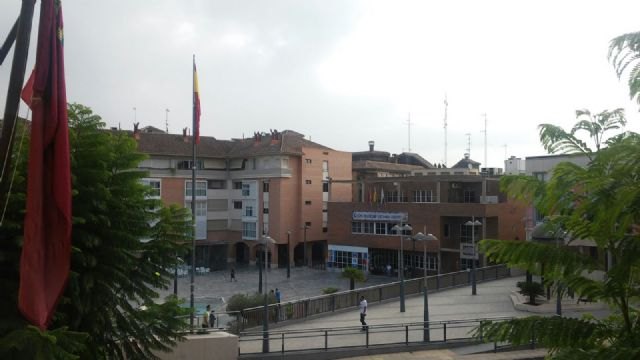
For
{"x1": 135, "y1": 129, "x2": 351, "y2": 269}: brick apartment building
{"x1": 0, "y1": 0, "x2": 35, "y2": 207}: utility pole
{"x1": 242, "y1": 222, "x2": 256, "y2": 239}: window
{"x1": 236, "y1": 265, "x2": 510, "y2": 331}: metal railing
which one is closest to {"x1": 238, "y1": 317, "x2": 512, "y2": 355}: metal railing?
{"x1": 236, "y1": 265, "x2": 510, "y2": 331}: metal railing

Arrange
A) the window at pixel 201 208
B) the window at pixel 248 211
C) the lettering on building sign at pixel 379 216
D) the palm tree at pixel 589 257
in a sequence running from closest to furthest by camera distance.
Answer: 1. the palm tree at pixel 589 257
2. the lettering on building sign at pixel 379 216
3. the window at pixel 201 208
4. the window at pixel 248 211

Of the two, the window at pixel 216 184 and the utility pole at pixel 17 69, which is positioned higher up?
the window at pixel 216 184

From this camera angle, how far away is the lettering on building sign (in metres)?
47.9

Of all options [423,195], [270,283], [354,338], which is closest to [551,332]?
[354,338]

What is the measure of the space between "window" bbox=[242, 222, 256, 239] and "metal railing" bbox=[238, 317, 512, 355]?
36.6m

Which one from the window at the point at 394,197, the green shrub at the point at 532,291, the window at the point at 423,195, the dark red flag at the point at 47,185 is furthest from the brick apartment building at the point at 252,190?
the dark red flag at the point at 47,185

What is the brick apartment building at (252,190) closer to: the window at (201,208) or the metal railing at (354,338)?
the window at (201,208)

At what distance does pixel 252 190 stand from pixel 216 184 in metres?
4.16

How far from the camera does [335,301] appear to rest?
2731cm

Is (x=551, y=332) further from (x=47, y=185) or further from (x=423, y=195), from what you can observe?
(x=423, y=195)

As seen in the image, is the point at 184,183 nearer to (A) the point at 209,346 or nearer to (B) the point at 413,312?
(B) the point at 413,312

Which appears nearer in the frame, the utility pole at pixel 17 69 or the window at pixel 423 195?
the utility pole at pixel 17 69

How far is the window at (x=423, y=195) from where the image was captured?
5391 centimetres

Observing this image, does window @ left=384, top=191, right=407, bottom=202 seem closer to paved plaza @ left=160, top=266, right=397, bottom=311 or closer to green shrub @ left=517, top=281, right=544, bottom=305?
paved plaza @ left=160, top=266, right=397, bottom=311
